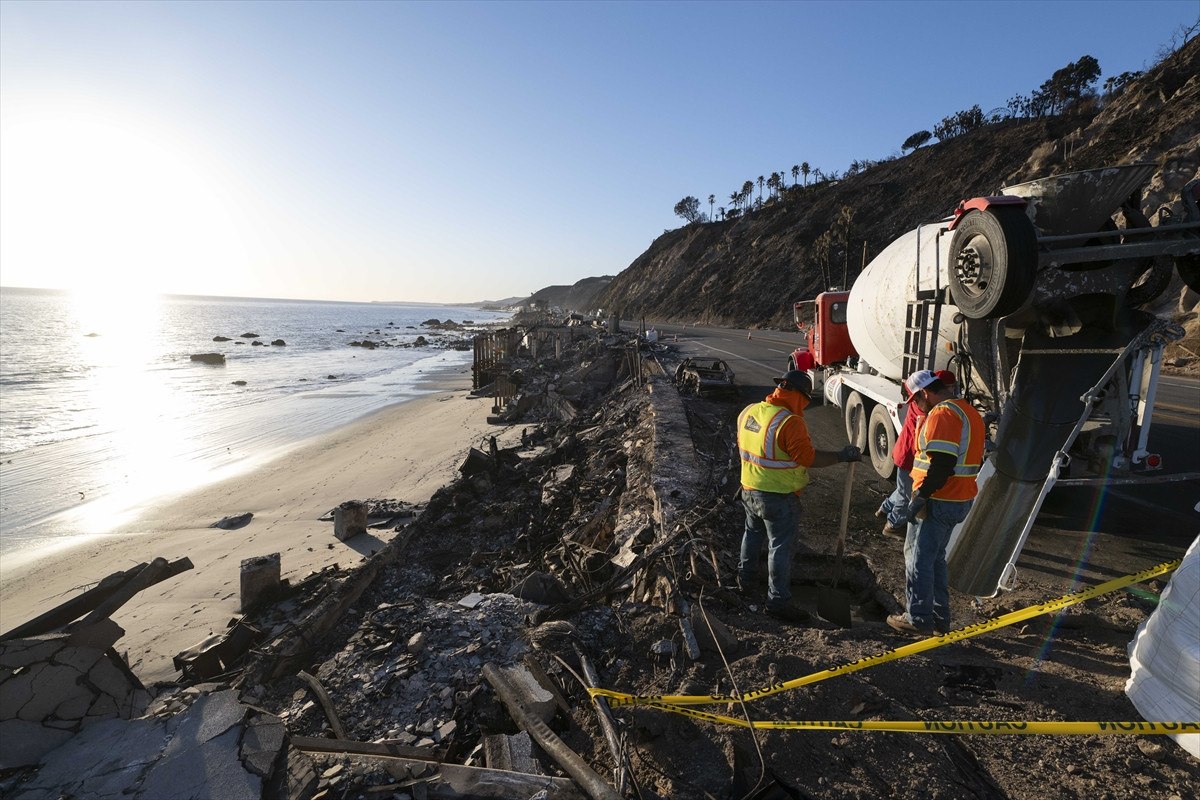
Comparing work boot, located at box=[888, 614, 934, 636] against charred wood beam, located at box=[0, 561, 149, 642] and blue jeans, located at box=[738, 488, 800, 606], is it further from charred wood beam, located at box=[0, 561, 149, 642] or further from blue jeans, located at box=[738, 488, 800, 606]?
charred wood beam, located at box=[0, 561, 149, 642]

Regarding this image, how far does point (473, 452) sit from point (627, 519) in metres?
5.01

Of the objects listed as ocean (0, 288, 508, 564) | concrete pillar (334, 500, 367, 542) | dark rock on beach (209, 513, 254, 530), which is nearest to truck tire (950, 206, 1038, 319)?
concrete pillar (334, 500, 367, 542)

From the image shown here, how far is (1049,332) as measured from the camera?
5.78m

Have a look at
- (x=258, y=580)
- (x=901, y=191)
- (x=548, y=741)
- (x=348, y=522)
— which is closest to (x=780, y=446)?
(x=548, y=741)

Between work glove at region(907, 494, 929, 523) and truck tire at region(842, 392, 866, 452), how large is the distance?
487 cm

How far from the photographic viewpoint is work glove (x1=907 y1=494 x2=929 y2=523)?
4.12 meters

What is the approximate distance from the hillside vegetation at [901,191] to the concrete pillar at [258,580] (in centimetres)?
2714

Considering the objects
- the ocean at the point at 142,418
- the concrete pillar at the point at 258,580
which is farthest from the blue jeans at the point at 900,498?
the ocean at the point at 142,418

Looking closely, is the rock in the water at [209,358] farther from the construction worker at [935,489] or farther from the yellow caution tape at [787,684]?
the construction worker at [935,489]

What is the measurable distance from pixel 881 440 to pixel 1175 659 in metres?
5.76

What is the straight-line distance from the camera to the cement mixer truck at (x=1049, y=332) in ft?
16.3

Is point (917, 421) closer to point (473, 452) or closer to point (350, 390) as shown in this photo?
point (473, 452)

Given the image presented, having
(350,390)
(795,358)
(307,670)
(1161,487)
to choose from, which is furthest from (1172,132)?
(350,390)

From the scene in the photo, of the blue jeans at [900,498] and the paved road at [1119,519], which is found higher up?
the blue jeans at [900,498]
